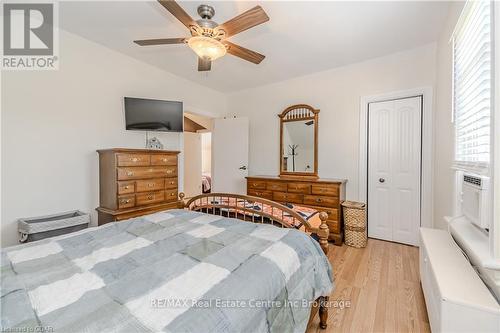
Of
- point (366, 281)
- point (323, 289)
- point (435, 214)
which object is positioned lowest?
point (366, 281)

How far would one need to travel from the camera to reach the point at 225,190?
4.49 metres

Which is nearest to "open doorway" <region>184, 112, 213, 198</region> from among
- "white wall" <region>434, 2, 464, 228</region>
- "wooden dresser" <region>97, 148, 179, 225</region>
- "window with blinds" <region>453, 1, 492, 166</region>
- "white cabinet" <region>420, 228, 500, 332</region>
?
"wooden dresser" <region>97, 148, 179, 225</region>

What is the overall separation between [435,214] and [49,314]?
3540mm

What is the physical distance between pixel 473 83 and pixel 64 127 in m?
3.78

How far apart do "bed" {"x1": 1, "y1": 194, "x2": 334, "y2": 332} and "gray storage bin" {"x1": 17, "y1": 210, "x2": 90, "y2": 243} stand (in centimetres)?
108

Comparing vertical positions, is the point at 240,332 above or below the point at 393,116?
below

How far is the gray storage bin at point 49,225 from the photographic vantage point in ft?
6.77

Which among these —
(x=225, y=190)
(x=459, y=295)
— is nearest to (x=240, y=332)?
(x=459, y=295)

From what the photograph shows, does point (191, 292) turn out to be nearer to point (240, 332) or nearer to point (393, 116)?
point (240, 332)

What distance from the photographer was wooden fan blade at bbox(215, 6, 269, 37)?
1.51 m

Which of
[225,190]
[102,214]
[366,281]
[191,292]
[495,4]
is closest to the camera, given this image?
[191,292]

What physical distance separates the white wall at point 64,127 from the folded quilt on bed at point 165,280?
146 centimetres

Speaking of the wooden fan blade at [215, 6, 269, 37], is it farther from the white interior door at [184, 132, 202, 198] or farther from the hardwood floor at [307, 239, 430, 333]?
the white interior door at [184, 132, 202, 198]

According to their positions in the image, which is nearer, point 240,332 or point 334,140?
point 240,332
